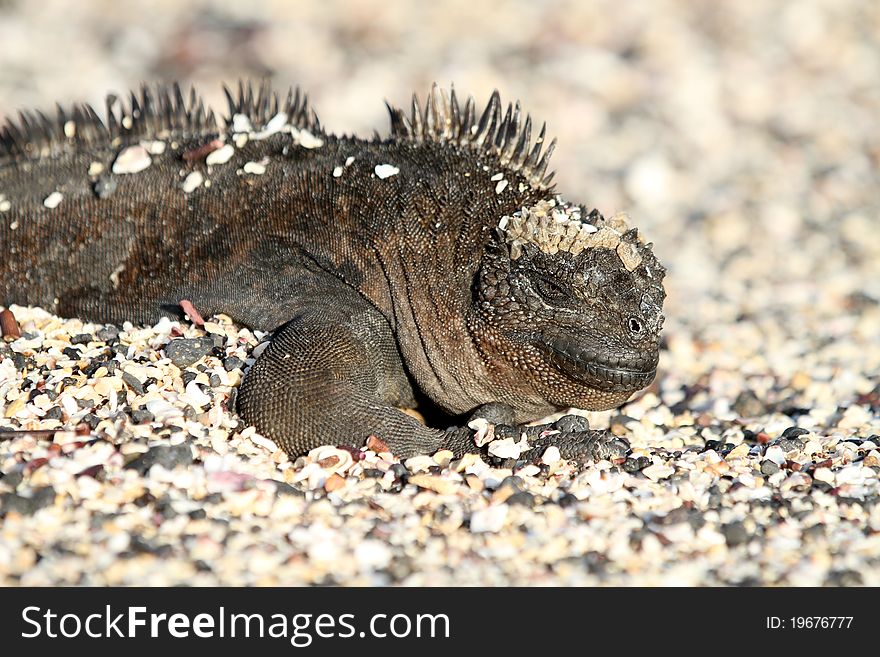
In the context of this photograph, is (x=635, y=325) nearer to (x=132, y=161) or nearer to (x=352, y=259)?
(x=352, y=259)

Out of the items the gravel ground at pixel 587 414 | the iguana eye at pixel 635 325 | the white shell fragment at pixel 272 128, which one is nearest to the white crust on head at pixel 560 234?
the iguana eye at pixel 635 325

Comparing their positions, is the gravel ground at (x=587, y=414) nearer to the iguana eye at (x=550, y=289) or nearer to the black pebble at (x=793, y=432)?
the black pebble at (x=793, y=432)

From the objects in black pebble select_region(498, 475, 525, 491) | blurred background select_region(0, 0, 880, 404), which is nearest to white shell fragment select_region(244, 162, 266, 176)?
black pebble select_region(498, 475, 525, 491)

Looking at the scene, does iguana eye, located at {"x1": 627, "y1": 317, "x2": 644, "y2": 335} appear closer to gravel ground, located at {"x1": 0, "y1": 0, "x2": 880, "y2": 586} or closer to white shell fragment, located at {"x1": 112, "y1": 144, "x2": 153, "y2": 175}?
gravel ground, located at {"x1": 0, "y1": 0, "x2": 880, "y2": 586}

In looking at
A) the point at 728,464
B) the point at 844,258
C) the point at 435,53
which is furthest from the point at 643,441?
the point at 435,53

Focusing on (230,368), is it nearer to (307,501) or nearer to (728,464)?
(307,501)

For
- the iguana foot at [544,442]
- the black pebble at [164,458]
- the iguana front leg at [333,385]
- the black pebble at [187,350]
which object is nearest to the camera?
the black pebble at [164,458]

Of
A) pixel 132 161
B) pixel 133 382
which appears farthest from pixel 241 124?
pixel 133 382
